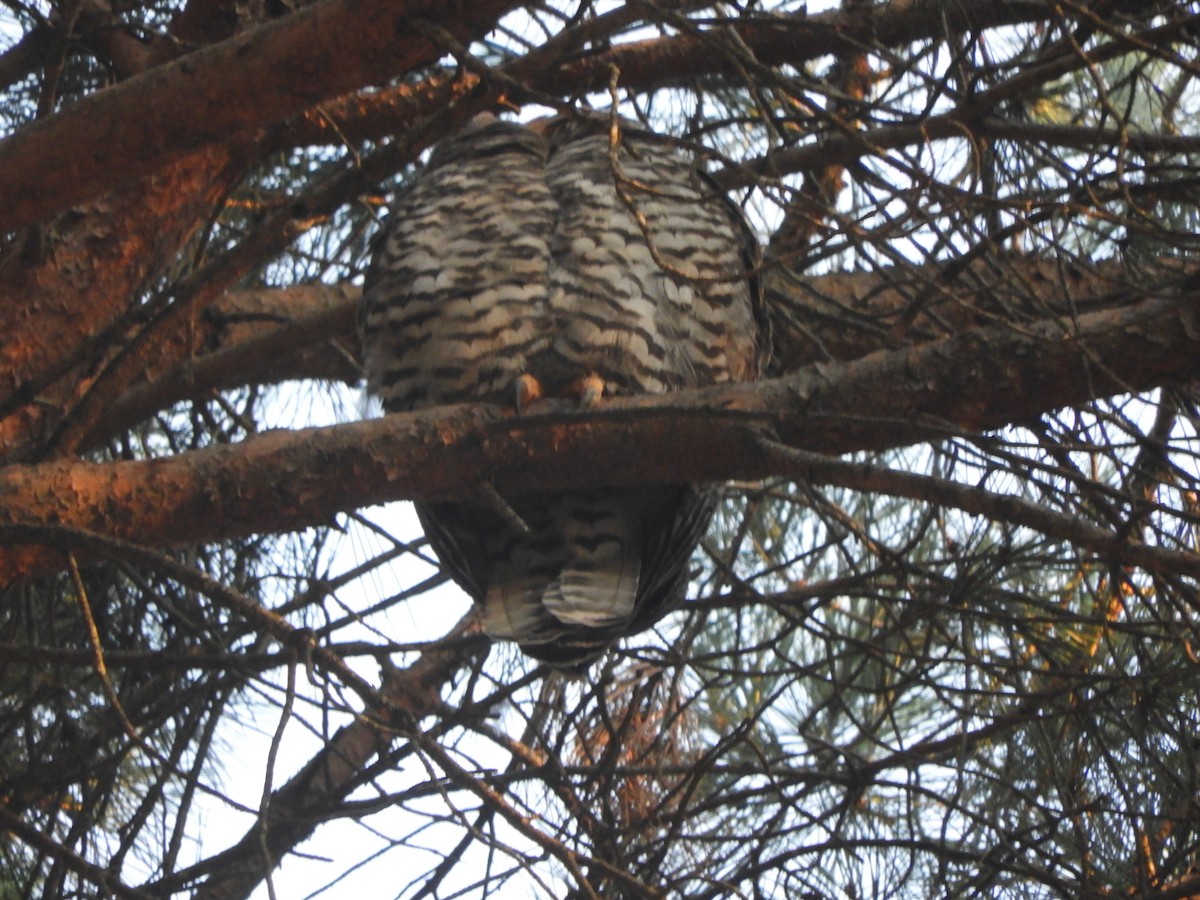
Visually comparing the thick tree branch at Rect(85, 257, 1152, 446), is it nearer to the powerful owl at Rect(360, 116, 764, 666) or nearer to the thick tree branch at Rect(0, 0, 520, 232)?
the powerful owl at Rect(360, 116, 764, 666)

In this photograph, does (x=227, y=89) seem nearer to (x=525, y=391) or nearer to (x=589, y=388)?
(x=525, y=391)

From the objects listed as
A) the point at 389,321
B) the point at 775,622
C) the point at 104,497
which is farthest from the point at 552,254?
the point at 775,622

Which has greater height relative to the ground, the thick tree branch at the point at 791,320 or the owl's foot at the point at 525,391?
the thick tree branch at the point at 791,320

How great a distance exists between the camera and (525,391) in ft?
8.71

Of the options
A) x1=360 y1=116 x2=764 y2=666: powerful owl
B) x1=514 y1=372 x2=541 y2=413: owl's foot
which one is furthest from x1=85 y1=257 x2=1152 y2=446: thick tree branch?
x1=514 y1=372 x2=541 y2=413: owl's foot

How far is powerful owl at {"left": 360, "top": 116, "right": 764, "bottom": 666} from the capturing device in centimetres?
275

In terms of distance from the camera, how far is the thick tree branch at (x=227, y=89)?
6.57 ft

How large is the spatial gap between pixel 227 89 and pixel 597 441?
784mm

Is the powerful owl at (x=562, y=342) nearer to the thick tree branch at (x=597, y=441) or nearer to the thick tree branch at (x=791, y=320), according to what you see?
the thick tree branch at (x=791, y=320)

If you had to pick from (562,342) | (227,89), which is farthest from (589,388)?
(227,89)

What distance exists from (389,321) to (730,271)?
77 cm

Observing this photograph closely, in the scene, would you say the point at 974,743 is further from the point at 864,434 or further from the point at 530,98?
the point at 530,98

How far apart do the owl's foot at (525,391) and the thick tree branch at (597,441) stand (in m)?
0.40

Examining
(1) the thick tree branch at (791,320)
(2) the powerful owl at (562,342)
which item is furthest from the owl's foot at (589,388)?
(1) the thick tree branch at (791,320)
